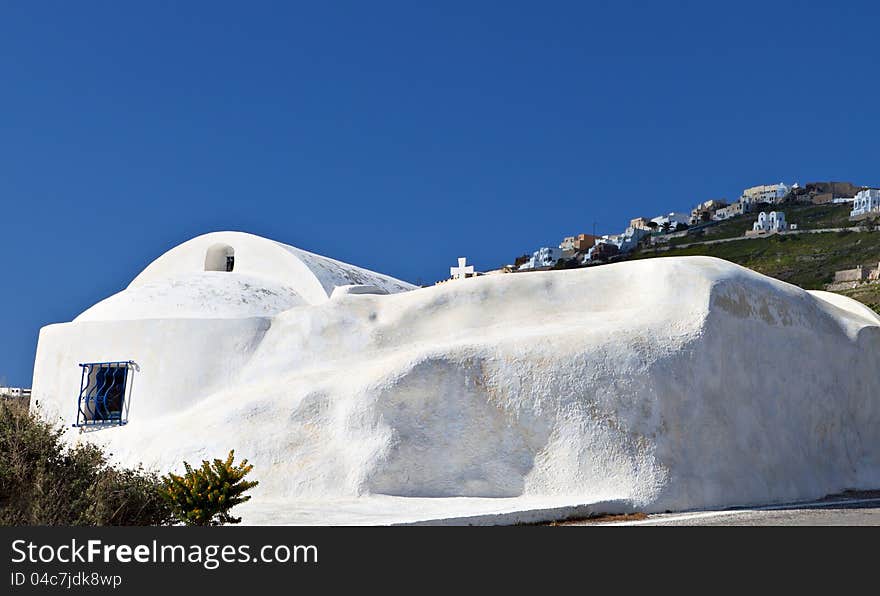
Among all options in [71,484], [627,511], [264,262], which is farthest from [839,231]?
[71,484]

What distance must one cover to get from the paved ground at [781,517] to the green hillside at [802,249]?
117ft

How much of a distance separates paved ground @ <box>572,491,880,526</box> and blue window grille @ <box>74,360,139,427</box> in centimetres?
1066

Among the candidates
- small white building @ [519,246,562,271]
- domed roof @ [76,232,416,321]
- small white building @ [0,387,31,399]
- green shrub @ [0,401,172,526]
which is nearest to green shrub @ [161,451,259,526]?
green shrub @ [0,401,172,526]

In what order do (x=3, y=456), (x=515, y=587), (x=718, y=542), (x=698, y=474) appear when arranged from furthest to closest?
(x=698, y=474) → (x=3, y=456) → (x=718, y=542) → (x=515, y=587)

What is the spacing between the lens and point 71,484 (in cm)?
1007

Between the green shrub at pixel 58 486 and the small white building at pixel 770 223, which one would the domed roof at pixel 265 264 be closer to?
the green shrub at pixel 58 486

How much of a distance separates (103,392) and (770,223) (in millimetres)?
79630

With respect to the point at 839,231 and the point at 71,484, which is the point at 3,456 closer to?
the point at 71,484

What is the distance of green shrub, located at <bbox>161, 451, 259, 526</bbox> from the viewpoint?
10836mm

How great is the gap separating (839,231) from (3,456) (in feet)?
260

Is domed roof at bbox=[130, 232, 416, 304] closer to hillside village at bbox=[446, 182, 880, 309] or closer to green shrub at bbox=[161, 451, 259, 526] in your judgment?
green shrub at bbox=[161, 451, 259, 526]

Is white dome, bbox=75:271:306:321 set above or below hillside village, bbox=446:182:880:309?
below

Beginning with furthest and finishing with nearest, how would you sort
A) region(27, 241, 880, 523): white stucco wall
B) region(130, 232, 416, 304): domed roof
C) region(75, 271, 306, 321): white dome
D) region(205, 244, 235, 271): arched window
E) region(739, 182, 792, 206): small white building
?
region(739, 182, 792, 206): small white building
region(205, 244, 235, 271): arched window
region(130, 232, 416, 304): domed roof
region(75, 271, 306, 321): white dome
region(27, 241, 880, 523): white stucco wall

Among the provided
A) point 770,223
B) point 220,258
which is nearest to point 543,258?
point 770,223
